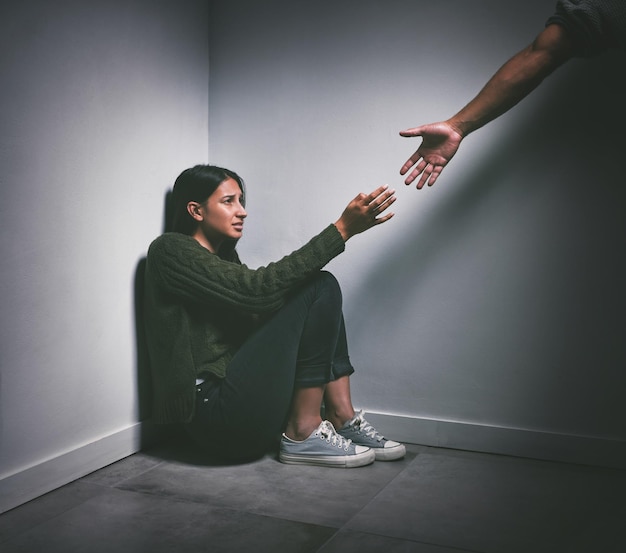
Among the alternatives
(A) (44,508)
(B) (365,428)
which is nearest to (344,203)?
(B) (365,428)

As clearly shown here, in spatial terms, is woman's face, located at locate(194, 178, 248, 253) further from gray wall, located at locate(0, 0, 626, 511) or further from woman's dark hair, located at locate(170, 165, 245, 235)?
gray wall, located at locate(0, 0, 626, 511)

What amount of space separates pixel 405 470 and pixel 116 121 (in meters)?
1.34

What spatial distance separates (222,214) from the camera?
2.01 meters

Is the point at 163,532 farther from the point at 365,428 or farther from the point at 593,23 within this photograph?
the point at 593,23

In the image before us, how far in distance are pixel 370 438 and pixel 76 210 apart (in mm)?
1104

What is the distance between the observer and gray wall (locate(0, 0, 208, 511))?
162 centimetres

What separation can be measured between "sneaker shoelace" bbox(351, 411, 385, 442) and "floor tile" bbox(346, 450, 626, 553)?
141mm

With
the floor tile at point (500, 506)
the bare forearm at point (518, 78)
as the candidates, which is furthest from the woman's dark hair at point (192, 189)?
the floor tile at point (500, 506)

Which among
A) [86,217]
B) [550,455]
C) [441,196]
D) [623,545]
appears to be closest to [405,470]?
[550,455]

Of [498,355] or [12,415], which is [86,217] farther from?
[498,355]

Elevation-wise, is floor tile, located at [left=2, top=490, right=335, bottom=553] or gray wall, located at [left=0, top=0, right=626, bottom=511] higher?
gray wall, located at [left=0, top=0, right=626, bottom=511]

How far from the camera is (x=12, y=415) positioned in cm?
163

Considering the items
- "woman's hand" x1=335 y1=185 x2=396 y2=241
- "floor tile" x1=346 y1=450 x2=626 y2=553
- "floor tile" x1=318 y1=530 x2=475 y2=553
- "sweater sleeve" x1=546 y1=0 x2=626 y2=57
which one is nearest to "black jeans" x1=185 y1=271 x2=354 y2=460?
"woman's hand" x1=335 y1=185 x2=396 y2=241

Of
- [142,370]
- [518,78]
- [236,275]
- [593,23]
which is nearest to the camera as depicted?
[593,23]
